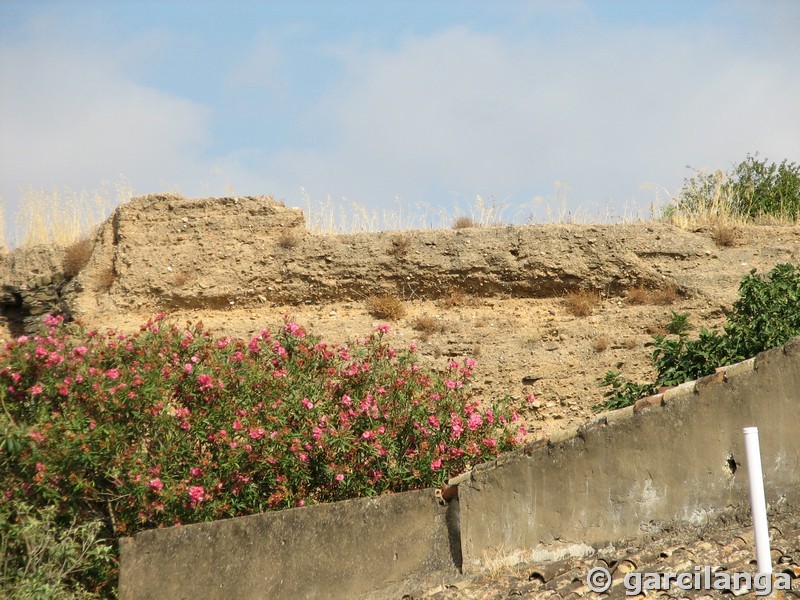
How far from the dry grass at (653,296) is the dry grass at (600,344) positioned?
3.86ft

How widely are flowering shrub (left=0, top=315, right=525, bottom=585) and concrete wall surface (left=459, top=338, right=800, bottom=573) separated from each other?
147cm

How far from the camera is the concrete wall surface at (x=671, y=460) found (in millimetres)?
5699

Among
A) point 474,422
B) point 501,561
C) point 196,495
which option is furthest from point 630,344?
point 196,495

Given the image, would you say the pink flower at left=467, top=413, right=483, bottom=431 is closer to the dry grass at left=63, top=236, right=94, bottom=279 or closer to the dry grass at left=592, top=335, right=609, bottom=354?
the dry grass at left=592, top=335, right=609, bottom=354

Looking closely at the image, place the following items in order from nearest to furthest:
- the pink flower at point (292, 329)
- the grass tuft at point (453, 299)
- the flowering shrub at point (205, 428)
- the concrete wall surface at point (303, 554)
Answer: the concrete wall surface at point (303, 554) < the flowering shrub at point (205, 428) < the pink flower at point (292, 329) < the grass tuft at point (453, 299)

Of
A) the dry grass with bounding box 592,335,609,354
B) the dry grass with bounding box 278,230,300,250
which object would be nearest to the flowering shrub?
the dry grass with bounding box 592,335,609,354

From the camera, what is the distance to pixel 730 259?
12891 millimetres

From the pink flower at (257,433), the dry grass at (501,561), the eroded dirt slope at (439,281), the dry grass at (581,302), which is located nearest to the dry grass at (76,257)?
the eroded dirt slope at (439,281)

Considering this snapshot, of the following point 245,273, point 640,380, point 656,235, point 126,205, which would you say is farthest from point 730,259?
point 126,205

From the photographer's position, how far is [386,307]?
1323cm

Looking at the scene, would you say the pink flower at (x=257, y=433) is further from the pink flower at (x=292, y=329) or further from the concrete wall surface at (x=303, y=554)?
the pink flower at (x=292, y=329)

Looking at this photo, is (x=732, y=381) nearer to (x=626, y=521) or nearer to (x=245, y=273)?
(x=626, y=521)

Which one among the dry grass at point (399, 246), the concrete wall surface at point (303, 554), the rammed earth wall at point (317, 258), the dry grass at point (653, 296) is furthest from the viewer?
the dry grass at point (399, 246)

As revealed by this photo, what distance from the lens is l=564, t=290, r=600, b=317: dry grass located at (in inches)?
497
